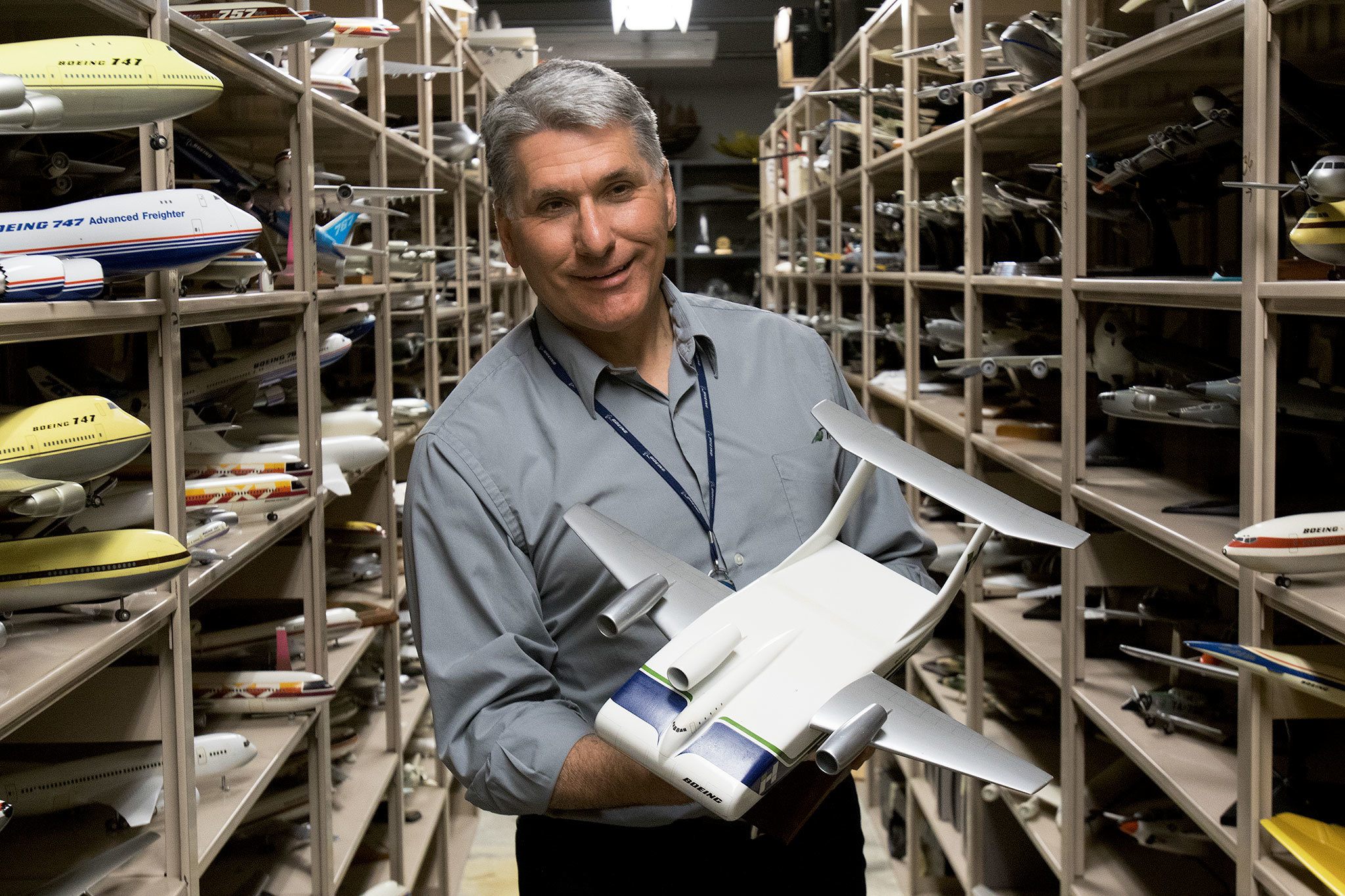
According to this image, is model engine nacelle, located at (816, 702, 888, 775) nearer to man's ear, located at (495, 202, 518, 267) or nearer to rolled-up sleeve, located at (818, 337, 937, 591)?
rolled-up sleeve, located at (818, 337, 937, 591)

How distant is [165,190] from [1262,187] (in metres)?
1.45

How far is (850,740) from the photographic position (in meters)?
1.09

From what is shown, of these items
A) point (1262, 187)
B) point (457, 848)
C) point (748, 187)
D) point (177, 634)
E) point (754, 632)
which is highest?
point (748, 187)

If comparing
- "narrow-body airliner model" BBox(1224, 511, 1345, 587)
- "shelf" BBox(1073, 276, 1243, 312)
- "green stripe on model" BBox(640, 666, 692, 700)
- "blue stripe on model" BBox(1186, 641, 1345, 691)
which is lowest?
"blue stripe on model" BBox(1186, 641, 1345, 691)

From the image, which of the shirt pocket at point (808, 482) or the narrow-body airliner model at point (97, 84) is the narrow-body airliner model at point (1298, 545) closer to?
the shirt pocket at point (808, 482)

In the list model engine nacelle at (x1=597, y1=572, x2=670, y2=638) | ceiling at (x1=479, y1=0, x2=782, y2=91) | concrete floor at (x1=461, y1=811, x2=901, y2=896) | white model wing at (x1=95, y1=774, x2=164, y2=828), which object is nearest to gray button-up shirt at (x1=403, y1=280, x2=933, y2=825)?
model engine nacelle at (x1=597, y1=572, x2=670, y2=638)

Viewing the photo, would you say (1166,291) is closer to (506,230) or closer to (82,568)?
(506,230)

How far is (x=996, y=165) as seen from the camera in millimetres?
3865

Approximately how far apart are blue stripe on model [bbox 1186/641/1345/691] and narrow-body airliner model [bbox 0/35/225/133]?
153 cm

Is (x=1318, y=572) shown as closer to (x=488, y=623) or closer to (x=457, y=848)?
(x=488, y=623)

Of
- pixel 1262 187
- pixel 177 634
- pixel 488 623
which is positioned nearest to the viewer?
pixel 488 623

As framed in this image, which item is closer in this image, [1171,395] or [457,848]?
[1171,395]

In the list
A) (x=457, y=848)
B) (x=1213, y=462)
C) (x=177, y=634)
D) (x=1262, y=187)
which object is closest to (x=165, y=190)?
(x=177, y=634)

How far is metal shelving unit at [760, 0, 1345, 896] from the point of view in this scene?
1.69 metres
